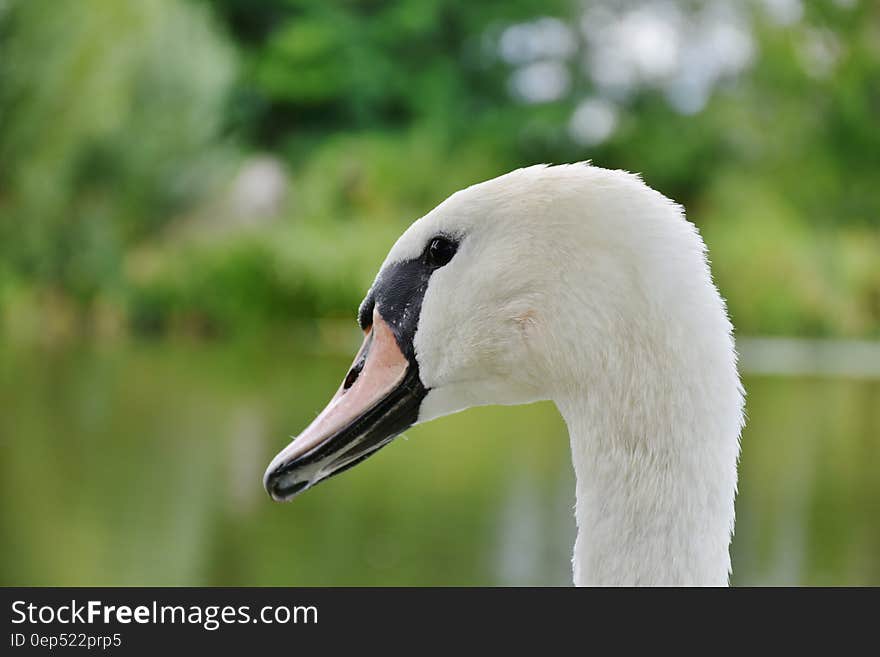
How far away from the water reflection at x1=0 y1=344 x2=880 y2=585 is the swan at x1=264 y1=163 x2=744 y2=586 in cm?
276

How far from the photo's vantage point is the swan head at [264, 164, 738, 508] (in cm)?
56

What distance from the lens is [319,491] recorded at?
5.68m

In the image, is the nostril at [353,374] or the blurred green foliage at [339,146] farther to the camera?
the blurred green foliage at [339,146]

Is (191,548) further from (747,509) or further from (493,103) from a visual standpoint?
(493,103)

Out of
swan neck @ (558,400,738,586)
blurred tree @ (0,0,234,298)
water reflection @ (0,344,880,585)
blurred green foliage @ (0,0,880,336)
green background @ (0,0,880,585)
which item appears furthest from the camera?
blurred green foliage @ (0,0,880,336)

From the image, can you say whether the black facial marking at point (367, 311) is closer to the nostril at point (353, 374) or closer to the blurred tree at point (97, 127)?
the nostril at point (353, 374)

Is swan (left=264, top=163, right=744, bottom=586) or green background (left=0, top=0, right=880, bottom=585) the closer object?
swan (left=264, top=163, right=744, bottom=586)

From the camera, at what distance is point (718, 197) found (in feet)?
28.5

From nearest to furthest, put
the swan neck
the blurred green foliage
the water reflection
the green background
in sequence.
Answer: the swan neck → the water reflection → the green background → the blurred green foliage

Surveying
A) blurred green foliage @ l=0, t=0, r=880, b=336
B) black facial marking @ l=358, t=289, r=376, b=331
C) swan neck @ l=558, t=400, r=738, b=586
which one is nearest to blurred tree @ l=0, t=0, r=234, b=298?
blurred green foliage @ l=0, t=0, r=880, b=336

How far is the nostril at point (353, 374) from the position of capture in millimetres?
656

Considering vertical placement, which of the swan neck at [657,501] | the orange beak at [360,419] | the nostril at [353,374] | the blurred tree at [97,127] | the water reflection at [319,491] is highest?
the blurred tree at [97,127]

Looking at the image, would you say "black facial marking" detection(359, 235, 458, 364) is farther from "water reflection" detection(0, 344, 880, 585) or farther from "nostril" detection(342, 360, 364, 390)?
"water reflection" detection(0, 344, 880, 585)

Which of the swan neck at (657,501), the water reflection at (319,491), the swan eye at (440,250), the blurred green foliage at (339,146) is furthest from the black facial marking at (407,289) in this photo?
the blurred green foliage at (339,146)
